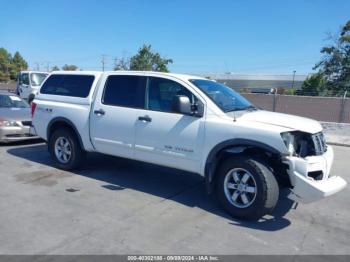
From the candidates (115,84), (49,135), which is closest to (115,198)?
(115,84)

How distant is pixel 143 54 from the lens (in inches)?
1650

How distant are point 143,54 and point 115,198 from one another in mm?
38230

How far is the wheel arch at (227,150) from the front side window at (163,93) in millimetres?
915

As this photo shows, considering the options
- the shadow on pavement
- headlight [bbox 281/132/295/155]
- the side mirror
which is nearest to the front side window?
the side mirror

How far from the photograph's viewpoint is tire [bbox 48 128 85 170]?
6473 mm

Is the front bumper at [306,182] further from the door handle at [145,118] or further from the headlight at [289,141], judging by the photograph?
the door handle at [145,118]

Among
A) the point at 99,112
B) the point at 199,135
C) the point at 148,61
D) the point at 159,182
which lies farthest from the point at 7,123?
A: the point at 148,61

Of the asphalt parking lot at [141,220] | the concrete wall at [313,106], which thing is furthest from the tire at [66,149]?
the concrete wall at [313,106]

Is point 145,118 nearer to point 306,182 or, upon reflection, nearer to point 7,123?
point 306,182

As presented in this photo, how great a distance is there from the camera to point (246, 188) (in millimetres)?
4535

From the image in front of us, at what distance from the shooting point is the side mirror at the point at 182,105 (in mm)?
4844

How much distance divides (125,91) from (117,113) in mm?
403

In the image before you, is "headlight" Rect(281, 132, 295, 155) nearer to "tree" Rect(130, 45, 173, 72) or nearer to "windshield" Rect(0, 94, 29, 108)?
"windshield" Rect(0, 94, 29, 108)

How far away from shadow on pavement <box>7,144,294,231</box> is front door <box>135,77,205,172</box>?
1.81 feet
